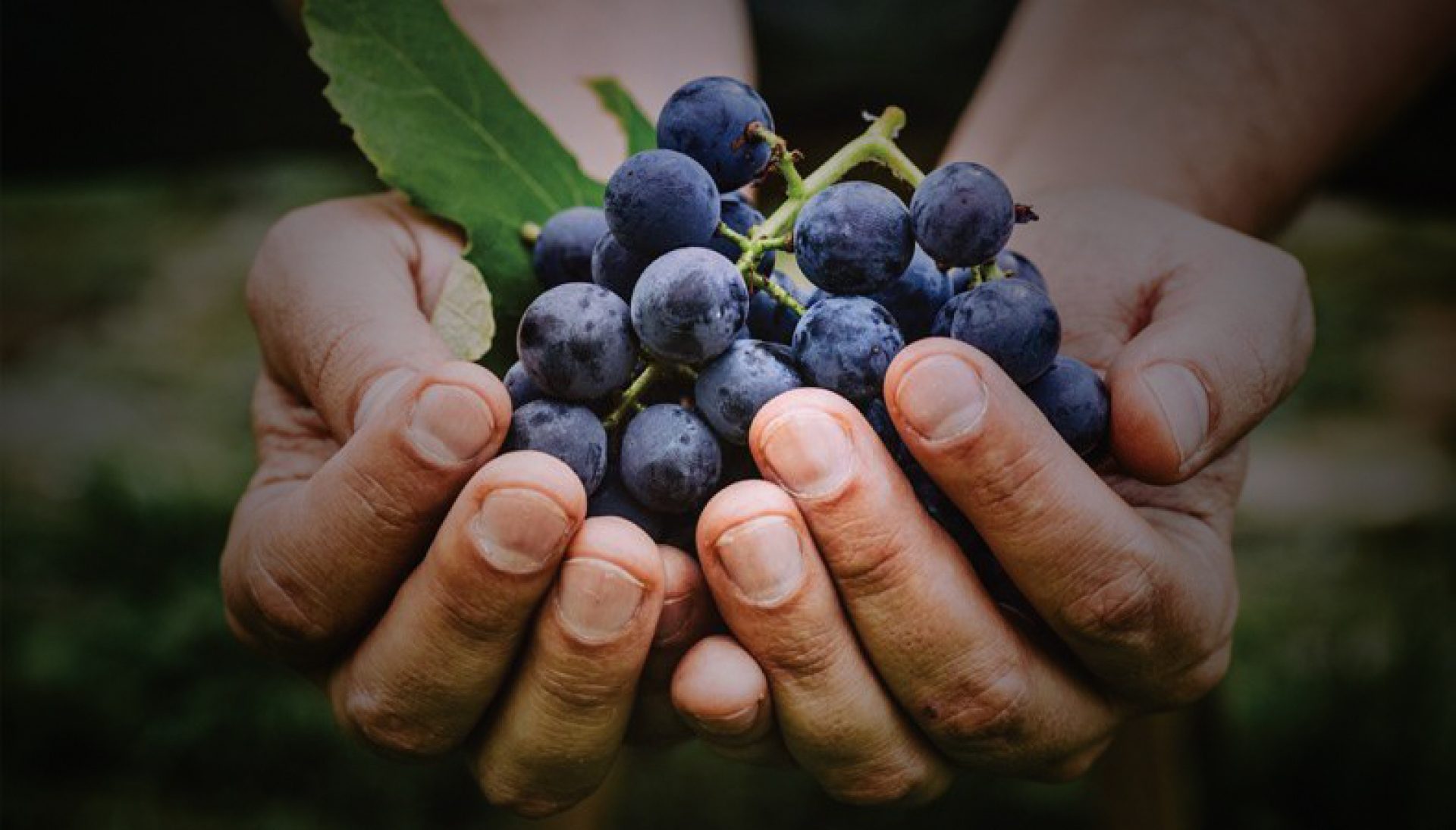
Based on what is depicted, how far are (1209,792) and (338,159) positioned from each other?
2.36 m

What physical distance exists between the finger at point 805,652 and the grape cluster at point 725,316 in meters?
0.06

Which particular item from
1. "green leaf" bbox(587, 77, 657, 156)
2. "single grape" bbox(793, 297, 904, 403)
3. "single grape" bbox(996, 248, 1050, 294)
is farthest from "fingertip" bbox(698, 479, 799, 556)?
"green leaf" bbox(587, 77, 657, 156)

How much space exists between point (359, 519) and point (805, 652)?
Answer: 439mm

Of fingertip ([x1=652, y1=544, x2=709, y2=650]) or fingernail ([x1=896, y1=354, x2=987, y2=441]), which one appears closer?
fingernail ([x1=896, y1=354, x2=987, y2=441])

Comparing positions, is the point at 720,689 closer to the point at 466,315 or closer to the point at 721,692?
the point at 721,692

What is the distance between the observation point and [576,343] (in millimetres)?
900

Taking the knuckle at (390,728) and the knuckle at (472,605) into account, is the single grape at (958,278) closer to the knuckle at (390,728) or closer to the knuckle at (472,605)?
the knuckle at (472,605)

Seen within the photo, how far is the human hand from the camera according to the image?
0.92m

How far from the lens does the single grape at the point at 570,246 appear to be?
1.11 metres

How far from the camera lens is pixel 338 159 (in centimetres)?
246

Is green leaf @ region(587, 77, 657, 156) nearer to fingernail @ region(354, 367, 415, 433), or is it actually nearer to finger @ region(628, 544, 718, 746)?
fingernail @ region(354, 367, 415, 433)

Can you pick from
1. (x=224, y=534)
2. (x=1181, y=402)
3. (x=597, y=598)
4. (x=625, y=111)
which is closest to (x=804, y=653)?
(x=597, y=598)

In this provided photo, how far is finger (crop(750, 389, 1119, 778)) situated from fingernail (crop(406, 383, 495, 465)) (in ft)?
0.77

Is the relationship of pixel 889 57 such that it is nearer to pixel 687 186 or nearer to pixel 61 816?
pixel 687 186
